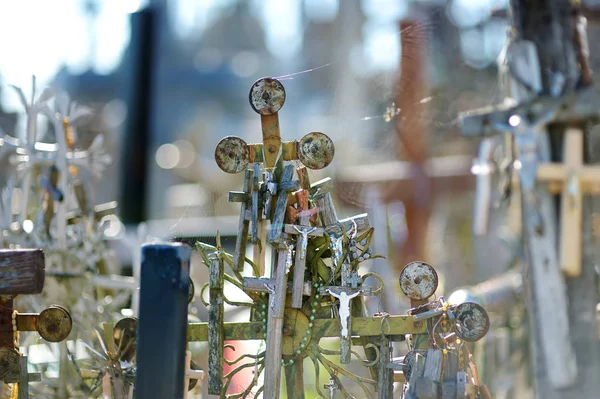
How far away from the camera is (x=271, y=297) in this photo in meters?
2.90

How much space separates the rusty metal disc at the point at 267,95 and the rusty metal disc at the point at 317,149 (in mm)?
183

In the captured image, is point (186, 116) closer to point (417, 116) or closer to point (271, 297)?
point (417, 116)

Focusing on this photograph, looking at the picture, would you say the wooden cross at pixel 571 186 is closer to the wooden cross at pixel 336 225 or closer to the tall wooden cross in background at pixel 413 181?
the wooden cross at pixel 336 225

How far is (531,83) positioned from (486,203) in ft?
4.68

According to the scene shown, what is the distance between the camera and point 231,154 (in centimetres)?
302

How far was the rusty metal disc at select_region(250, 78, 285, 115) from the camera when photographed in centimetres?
299

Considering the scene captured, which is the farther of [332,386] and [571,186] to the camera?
[571,186]

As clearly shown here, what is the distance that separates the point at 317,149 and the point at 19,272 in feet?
4.02

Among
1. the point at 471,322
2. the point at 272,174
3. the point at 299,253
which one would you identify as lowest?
the point at 471,322

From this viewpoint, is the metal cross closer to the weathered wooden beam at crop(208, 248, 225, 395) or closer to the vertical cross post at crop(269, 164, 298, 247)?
the weathered wooden beam at crop(208, 248, 225, 395)

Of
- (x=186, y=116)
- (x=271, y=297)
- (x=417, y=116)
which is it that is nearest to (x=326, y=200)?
(x=271, y=297)

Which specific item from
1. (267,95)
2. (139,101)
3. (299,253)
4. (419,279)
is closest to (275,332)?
(299,253)

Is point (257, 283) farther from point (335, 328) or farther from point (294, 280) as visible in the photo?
point (335, 328)

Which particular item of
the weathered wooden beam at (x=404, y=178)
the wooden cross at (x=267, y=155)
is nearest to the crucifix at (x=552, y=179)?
the wooden cross at (x=267, y=155)
